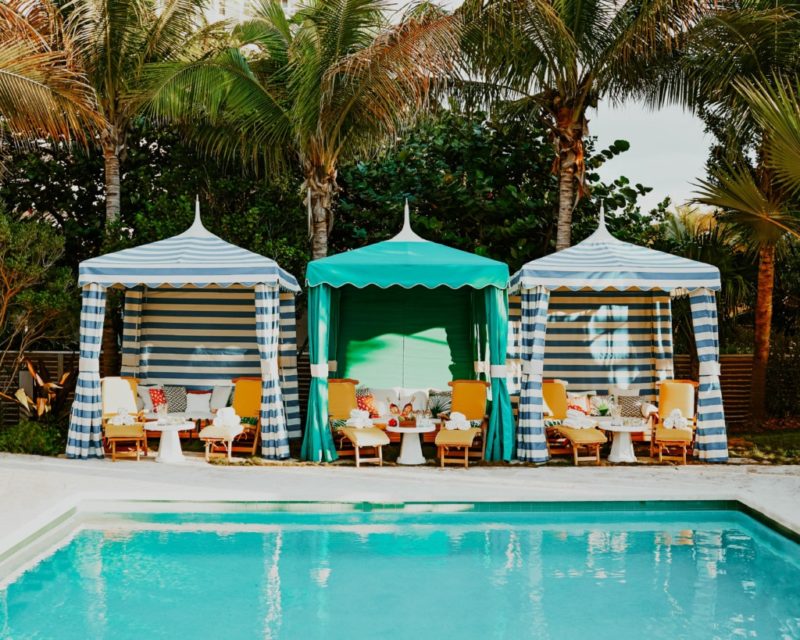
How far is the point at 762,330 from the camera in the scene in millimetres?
14688

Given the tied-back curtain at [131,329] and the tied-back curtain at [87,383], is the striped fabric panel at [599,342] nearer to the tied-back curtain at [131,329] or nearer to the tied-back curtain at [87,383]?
the tied-back curtain at [131,329]

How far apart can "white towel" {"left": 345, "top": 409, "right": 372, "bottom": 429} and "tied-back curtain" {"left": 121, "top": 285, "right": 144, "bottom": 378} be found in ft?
15.1

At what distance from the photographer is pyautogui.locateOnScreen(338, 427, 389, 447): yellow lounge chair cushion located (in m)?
11.4

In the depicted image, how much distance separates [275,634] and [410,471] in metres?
5.01

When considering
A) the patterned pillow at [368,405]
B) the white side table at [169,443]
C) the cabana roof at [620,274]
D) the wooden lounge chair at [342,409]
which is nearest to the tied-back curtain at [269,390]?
the wooden lounge chair at [342,409]

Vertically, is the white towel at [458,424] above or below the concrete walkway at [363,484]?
above

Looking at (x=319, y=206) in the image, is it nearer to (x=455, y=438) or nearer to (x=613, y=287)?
(x=613, y=287)

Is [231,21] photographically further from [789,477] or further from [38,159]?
[789,477]

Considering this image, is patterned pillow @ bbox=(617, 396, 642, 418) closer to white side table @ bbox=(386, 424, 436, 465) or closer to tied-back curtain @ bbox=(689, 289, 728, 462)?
tied-back curtain @ bbox=(689, 289, 728, 462)

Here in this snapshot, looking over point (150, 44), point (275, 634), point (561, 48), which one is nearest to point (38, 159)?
point (150, 44)

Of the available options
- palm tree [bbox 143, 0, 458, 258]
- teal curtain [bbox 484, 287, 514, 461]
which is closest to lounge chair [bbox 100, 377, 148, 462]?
palm tree [bbox 143, 0, 458, 258]

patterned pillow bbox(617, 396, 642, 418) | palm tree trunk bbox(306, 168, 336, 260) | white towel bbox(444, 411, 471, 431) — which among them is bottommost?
white towel bbox(444, 411, 471, 431)

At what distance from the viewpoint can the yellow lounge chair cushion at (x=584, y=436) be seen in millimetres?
11602

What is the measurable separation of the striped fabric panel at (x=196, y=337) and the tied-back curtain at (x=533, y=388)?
4926 mm
